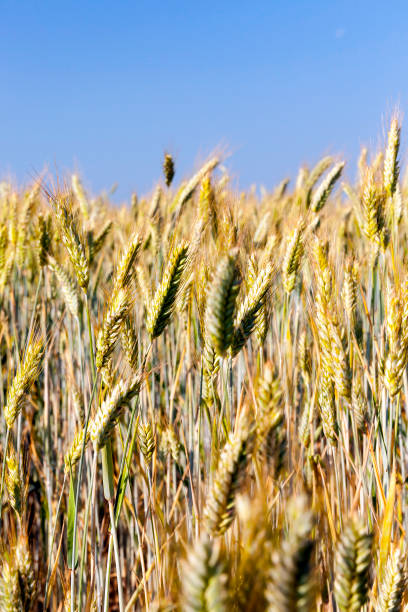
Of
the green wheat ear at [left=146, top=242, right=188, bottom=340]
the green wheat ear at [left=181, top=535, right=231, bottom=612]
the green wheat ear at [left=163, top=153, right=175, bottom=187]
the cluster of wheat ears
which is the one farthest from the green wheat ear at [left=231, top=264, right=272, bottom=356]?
the green wheat ear at [left=163, top=153, right=175, bottom=187]

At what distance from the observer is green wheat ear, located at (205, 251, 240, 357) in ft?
2.59

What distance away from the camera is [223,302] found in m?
0.79

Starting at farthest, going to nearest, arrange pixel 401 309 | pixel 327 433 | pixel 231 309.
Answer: pixel 327 433 < pixel 401 309 < pixel 231 309

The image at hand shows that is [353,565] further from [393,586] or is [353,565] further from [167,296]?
[167,296]

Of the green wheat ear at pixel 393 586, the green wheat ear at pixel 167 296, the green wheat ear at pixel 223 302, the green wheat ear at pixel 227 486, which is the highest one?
the green wheat ear at pixel 167 296

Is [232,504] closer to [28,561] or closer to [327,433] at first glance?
[28,561]

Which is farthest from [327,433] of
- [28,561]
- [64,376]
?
[64,376]

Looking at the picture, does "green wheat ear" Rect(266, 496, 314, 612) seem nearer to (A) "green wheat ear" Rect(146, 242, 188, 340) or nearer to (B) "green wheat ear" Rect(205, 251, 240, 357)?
(B) "green wheat ear" Rect(205, 251, 240, 357)

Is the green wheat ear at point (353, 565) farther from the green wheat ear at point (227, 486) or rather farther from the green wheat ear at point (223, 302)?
the green wheat ear at point (223, 302)

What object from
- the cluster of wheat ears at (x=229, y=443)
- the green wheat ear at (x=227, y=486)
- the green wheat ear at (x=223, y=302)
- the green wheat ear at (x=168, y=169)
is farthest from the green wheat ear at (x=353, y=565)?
the green wheat ear at (x=168, y=169)

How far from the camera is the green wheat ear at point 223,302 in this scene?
0.79 metres

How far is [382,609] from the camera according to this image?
0.81 meters

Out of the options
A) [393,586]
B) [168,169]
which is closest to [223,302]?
[393,586]

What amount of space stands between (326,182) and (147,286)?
1094 mm
